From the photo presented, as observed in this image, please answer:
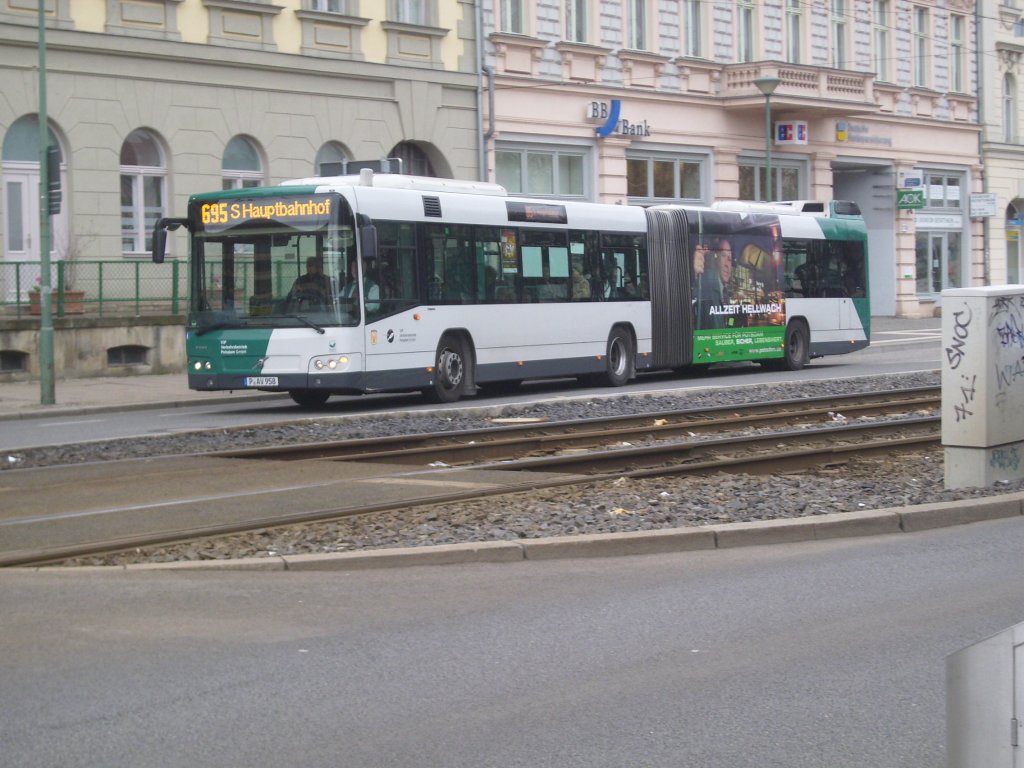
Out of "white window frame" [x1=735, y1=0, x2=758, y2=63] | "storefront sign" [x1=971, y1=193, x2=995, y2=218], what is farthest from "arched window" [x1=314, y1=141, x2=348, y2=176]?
"storefront sign" [x1=971, y1=193, x2=995, y2=218]

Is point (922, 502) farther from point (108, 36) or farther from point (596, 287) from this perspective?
point (108, 36)

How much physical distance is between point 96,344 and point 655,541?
62.1 ft

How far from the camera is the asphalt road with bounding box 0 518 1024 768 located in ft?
18.3

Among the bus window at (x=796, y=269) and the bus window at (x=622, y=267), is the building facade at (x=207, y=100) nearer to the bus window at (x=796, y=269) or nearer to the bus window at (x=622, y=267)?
the bus window at (x=622, y=267)

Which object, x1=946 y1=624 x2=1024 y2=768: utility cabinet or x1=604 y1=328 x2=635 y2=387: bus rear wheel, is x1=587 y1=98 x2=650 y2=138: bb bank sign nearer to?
x1=604 y1=328 x2=635 y2=387: bus rear wheel

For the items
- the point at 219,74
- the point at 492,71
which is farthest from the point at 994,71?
the point at 219,74

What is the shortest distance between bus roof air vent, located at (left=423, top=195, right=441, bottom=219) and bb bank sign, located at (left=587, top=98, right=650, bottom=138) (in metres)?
15.7

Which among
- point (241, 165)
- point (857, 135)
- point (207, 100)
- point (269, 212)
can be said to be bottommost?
point (269, 212)

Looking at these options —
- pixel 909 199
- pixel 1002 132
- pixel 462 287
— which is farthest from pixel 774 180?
pixel 462 287

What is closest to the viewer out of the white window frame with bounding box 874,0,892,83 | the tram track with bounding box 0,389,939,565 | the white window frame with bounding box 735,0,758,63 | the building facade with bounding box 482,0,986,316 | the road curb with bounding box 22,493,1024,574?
the road curb with bounding box 22,493,1024,574

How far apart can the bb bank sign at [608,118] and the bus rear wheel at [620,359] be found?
39.7 ft

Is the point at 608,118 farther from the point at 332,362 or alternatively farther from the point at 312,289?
the point at 332,362

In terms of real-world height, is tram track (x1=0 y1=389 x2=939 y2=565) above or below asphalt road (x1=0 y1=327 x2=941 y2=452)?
below

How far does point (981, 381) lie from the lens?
1137 centimetres
